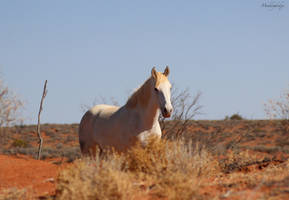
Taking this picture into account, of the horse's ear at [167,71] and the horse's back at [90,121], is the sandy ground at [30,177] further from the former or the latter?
the horse's ear at [167,71]

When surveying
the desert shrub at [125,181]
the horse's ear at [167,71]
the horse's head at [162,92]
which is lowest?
the desert shrub at [125,181]

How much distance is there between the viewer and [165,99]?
6766 mm

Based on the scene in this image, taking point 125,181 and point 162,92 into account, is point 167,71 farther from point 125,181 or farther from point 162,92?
point 125,181

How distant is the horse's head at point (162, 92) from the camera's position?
6660 millimetres

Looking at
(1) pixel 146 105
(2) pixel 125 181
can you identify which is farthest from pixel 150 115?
(2) pixel 125 181

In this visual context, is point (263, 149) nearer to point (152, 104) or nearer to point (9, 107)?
point (9, 107)

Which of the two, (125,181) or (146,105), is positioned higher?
(146,105)

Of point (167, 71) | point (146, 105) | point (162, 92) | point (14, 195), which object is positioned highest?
point (167, 71)

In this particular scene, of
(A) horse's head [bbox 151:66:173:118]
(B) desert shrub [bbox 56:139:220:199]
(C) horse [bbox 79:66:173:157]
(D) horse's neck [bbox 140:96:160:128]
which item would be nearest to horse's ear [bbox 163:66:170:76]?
(C) horse [bbox 79:66:173:157]

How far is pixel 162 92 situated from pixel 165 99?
0.51 feet

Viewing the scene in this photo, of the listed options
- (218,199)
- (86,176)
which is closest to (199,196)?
(218,199)

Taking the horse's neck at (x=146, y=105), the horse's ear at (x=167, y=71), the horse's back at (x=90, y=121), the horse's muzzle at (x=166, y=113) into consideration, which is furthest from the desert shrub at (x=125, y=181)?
the horse's back at (x=90, y=121)

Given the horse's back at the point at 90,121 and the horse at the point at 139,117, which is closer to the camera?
the horse at the point at 139,117

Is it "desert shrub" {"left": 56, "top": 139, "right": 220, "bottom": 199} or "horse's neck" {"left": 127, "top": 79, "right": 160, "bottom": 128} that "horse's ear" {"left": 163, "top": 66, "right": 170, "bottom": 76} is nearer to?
"horse's neck" {"left": 127, "top": 79, "right": 160, "bottom": 128}
